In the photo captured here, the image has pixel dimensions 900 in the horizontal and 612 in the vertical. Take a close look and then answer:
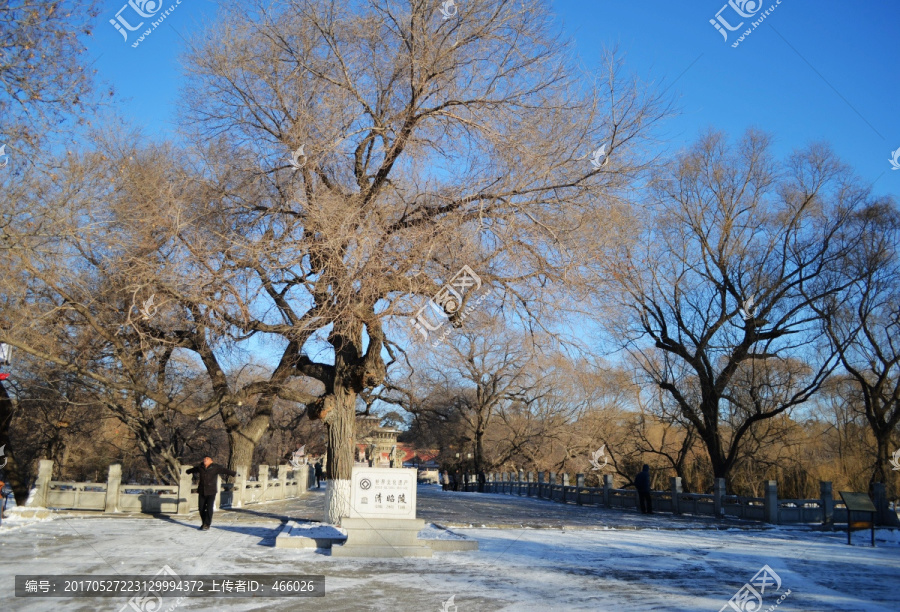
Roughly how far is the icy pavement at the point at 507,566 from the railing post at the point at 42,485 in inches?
67.7

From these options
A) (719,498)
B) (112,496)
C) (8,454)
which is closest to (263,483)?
(112,496)

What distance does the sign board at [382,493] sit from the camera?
11.6 metres

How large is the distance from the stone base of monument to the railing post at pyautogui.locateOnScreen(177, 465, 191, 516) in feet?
24.6

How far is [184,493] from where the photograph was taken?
1723 centimetres

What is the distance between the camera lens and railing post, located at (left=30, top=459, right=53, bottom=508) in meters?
16.9

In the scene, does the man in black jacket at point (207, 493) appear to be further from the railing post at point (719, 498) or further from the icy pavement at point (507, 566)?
the railing post at point (719, 498)

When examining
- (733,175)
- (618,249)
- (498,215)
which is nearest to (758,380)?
(733,175)

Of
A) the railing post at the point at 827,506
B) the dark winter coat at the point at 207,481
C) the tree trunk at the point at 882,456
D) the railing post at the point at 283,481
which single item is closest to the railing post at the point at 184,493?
the dark winter coat at the point at 207,481

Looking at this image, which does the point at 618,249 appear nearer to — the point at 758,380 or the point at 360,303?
the point at 360,303

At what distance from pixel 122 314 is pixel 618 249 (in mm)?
12478

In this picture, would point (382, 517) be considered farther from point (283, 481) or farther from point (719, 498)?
point (283, 481)

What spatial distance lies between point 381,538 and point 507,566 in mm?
2187

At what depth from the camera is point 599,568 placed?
1061 cm

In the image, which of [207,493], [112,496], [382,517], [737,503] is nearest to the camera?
[382,517]
